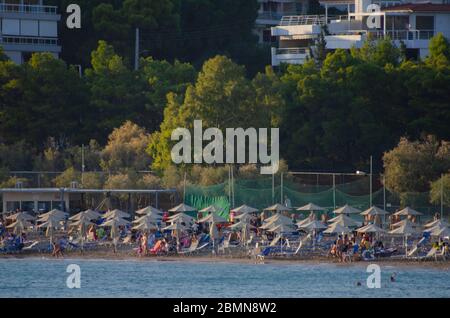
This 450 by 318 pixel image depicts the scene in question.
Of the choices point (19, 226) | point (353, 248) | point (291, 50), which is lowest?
point (353, 248)

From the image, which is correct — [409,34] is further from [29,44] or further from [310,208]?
[310,208]

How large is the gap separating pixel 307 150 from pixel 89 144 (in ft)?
39.4

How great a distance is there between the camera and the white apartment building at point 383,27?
341 ft

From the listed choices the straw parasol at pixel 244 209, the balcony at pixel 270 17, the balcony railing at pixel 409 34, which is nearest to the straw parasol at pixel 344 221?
the straw parasol at pixel 244 209

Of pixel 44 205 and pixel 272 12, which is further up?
pixel 272 12

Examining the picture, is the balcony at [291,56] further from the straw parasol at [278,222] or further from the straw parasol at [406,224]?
the straw parasol at [278,222]

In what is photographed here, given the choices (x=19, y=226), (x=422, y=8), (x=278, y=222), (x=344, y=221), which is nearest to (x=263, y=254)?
(x=278, y=222)

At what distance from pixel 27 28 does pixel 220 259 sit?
43260 millimetres

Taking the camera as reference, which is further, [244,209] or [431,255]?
[244,209]

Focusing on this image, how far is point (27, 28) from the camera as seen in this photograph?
106812 mm

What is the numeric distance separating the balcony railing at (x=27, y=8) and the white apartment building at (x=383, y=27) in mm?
14516

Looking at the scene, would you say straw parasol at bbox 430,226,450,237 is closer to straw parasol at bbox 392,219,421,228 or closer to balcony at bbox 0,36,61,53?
straw parasol at bbox 392,219,421,228

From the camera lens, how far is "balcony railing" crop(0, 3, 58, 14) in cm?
10625
